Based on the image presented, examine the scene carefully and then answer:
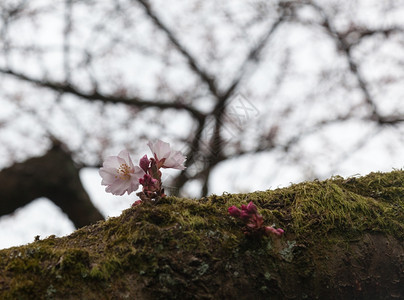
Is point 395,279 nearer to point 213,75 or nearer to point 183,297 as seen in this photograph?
point 183,297

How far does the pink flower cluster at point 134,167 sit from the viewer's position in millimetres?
1424

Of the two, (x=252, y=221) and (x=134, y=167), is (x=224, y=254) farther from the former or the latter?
(x=134, y=167)

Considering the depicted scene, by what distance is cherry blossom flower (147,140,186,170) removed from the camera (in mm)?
1441

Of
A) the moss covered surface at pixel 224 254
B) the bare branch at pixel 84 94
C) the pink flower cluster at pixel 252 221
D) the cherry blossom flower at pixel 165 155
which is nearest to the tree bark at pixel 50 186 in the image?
the bare branch at pixel 84 94

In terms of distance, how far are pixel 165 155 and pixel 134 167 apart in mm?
130

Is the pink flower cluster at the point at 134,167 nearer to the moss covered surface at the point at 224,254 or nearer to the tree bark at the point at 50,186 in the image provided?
the moss covered surface at the point at 224,254

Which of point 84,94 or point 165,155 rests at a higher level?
point 84,94

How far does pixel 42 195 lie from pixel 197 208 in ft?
8.98

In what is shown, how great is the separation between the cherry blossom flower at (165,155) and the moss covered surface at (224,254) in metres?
0.25

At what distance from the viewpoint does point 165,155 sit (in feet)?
4.79

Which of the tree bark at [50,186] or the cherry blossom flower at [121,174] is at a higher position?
the tree bark at [50,186]

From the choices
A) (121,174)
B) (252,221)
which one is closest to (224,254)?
(252,221)

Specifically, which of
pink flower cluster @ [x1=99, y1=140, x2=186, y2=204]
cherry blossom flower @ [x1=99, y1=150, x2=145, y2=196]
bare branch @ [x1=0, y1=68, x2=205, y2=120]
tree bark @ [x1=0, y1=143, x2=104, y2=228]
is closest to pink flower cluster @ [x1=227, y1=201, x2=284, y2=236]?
pink flower cluster @ [x1=99, y1=140, x2=186, y2=204]

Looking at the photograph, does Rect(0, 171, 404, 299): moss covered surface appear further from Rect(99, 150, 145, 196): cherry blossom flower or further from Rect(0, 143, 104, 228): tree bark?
Rect(0, 143, 104, 228): tree bark
